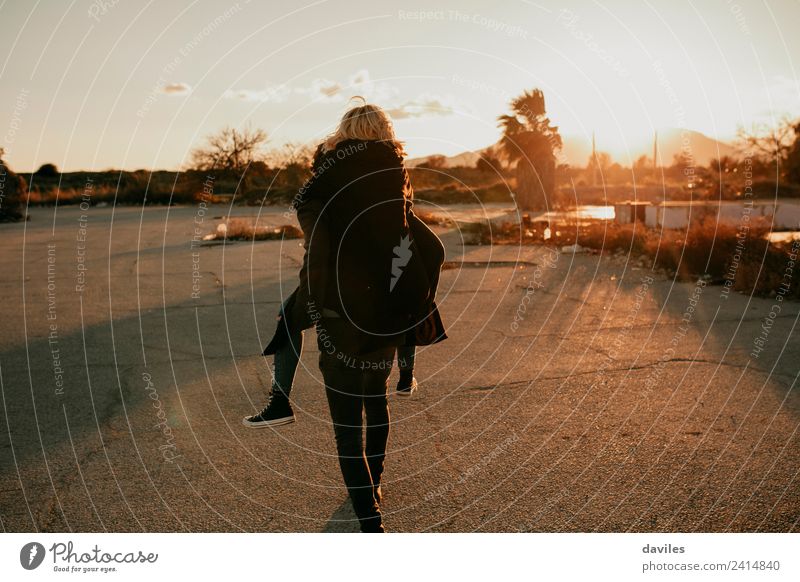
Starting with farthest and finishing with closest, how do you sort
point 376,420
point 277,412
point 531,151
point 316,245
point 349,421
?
point 531,151, point 277,412, point 376,420, point 349,421, point 316,245

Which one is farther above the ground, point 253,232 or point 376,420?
point 253,232

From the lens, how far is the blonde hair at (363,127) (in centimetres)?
346

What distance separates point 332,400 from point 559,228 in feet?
54.6

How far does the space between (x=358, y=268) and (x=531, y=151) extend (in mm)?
27862

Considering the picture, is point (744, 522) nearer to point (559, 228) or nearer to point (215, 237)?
point (559, 228)

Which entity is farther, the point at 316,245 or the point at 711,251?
the point at 711,251

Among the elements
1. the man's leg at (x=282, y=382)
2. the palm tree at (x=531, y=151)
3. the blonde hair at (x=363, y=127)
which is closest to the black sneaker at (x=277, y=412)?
the man's leg at (x=282, y=382)

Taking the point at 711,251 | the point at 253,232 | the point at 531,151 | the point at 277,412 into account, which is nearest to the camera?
the point at 277,412

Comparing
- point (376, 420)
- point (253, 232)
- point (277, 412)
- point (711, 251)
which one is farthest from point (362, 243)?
point (253, 232)

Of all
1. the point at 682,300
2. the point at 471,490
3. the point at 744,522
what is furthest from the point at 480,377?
the point at 682,300

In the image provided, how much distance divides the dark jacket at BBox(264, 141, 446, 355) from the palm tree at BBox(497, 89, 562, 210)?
26.9 m

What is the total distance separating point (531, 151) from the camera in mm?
30219
